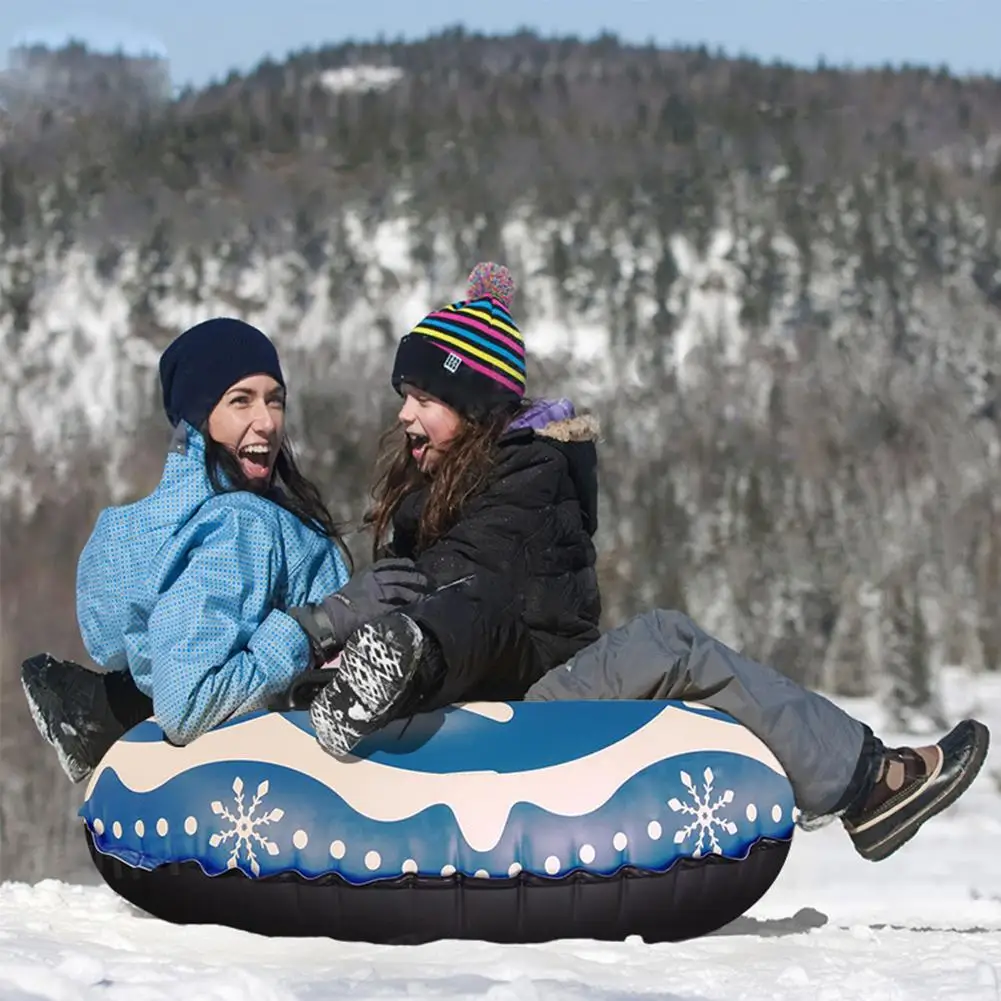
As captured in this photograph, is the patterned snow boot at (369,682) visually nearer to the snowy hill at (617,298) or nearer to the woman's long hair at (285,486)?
the woman's long hair at (285,486)

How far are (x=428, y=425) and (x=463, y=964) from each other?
1.28 metres

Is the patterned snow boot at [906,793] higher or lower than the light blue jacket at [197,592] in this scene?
lower

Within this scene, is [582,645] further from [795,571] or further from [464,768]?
[795,571]

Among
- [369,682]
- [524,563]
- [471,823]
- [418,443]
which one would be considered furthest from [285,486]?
[471,823]

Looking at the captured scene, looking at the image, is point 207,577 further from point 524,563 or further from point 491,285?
point 491,285

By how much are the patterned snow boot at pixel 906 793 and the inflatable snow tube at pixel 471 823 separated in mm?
223

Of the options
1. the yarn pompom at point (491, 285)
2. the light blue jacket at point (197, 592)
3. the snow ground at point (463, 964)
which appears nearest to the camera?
the snow ground at point (463, 964)

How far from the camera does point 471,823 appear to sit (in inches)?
137

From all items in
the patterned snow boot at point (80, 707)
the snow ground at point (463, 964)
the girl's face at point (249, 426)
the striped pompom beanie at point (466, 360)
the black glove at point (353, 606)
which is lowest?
the snow ground at point (463, 964)

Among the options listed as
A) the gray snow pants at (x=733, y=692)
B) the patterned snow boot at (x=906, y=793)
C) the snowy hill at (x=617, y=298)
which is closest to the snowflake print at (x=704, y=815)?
the gray snow pants at (x=733, y=692)

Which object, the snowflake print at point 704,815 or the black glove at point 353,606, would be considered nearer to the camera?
the snowflake print at point 704,815

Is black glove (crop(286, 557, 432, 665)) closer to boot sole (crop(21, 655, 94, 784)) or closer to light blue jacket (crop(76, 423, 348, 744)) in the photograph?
light blue jacket (crop(76, 423, 348, 744))

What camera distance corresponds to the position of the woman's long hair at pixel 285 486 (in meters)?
3.87

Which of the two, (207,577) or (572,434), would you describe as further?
(572,434)
